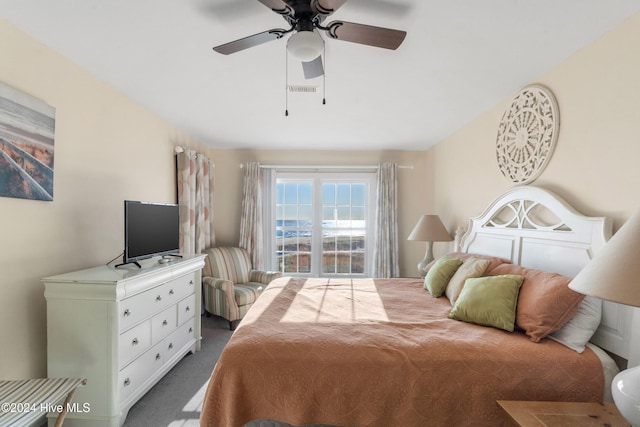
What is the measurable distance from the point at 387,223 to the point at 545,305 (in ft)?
9.48

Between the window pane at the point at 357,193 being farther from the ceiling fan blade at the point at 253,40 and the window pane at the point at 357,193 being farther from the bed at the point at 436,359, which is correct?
the ceiling fan blade at the point at 253,40

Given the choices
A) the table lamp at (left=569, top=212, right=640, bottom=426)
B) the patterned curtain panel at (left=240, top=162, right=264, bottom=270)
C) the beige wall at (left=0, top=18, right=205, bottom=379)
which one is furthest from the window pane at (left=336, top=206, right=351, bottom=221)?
the table lamp at (left=569, top=212, right=640, bottom=426)

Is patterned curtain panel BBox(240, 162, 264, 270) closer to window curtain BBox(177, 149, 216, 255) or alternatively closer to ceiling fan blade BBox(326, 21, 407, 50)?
window curtain BBox(177, 149, 216, 255)

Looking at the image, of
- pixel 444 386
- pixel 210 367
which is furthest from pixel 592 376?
pixel 210 367

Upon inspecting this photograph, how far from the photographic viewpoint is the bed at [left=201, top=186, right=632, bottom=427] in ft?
4.79

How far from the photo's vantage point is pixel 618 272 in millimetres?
1006

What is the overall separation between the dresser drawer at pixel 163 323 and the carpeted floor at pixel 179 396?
38 cm

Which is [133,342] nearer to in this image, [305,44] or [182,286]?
[182,286]

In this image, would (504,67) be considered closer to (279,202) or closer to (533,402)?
(533,402)

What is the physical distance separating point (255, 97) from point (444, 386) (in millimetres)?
2548

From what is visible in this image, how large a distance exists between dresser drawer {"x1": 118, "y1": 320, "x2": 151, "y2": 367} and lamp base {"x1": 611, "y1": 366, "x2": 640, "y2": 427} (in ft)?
8.11

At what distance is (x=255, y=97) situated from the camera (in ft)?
8.87

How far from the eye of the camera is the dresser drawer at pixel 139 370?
193 centimetres

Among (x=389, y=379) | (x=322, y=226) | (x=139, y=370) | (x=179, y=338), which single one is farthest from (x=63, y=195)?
(x=322, y=226)
